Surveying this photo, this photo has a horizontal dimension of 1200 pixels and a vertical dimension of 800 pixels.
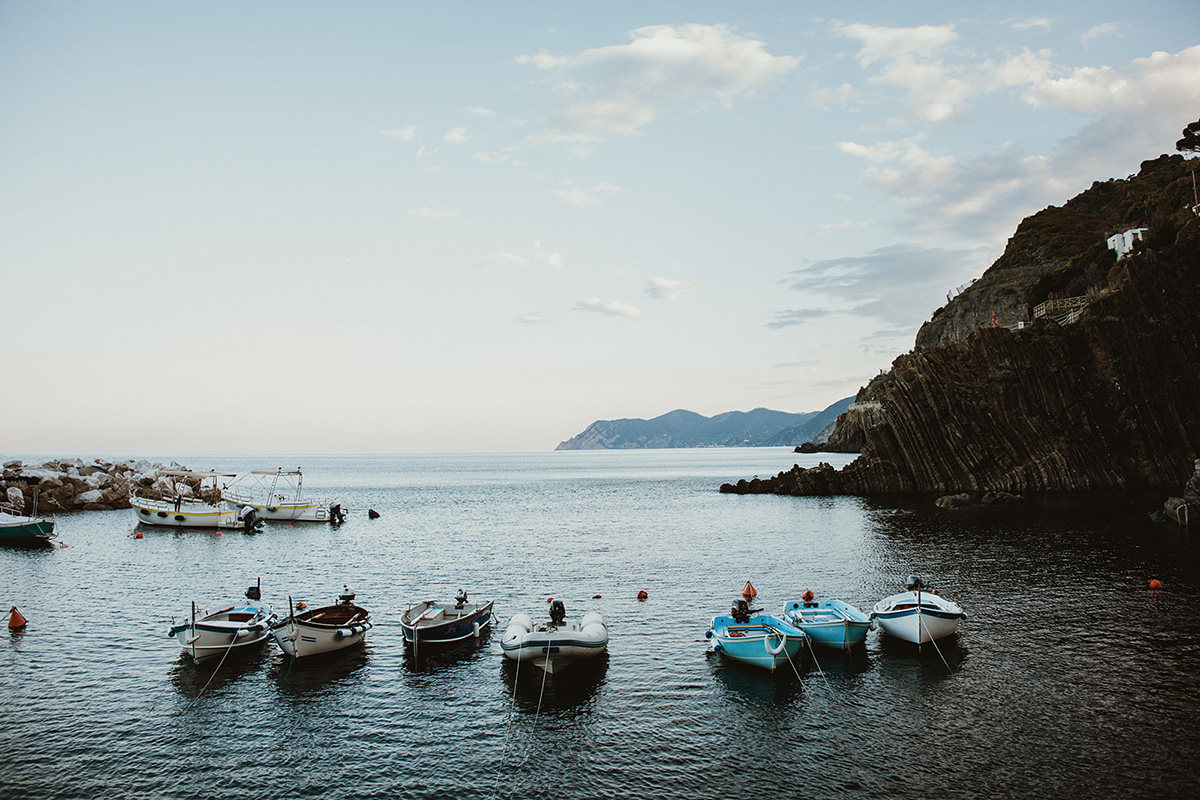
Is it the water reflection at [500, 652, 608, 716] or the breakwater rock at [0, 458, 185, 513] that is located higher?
the breakwater rock at [0, 458, 185, 513]

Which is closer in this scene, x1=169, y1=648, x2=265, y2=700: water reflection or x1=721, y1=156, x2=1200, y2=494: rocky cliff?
x1=169, y1=648, x2=265, y2=700: water reflection

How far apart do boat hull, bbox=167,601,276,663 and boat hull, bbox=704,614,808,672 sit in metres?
19.5

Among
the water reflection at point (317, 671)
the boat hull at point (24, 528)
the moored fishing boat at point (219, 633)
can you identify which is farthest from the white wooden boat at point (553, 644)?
the boat hull at point (24, 528)

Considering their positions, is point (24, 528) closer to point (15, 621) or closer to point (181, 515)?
point (181, 515)

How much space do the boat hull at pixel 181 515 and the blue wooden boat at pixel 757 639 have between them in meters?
68.8

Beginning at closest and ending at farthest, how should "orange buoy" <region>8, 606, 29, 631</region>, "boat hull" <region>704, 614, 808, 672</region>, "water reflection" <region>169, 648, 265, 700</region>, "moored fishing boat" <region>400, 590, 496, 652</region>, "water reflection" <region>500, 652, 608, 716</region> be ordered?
"water reflection" <region>500, 652, 608, 716</region>
"water reflection" <region>169, 648, 265, 700</region>
"boat hull" <region>704, 614, 808, 672</region>
"moored fishing boat" <region>400, 590, 496, 652</region>
"orange buoy" <region>8, 606, 29, 631</region>

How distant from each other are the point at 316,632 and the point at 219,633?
13.3ft

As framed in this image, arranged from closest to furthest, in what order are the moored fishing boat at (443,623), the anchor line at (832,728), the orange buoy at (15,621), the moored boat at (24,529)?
the anchor line at (832,728) < the moored fishing boat at (443,623) < the orange buoy at (15,621) < the moored boat at (24,529)

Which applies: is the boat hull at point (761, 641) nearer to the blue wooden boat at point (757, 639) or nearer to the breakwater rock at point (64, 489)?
the blue wooden boat at point (757, 639)

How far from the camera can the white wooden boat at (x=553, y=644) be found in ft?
89.6

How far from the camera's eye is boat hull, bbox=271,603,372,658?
29.2 m

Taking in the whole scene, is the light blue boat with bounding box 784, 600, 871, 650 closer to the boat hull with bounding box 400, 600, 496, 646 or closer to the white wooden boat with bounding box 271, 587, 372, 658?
the boat hull with bounding box 400, 600, 496, 646

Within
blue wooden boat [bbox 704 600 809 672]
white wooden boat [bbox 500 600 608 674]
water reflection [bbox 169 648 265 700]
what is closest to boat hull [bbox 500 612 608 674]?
white wooden boat [bbox 500 600 608 674]

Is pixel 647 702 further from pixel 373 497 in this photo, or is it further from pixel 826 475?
pixel 373 497
